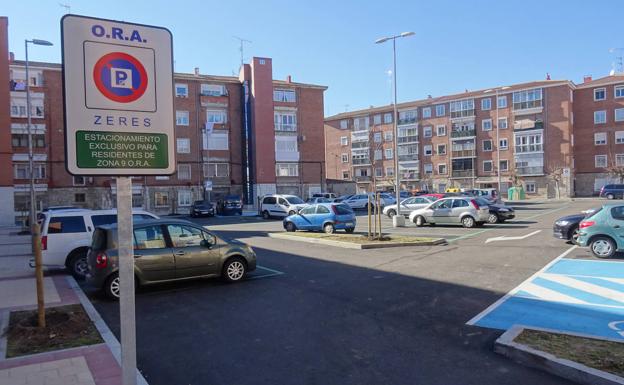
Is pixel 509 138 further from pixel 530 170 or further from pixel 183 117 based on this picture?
pixel 183 117

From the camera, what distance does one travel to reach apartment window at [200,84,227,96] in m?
50.6

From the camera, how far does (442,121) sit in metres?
66.6

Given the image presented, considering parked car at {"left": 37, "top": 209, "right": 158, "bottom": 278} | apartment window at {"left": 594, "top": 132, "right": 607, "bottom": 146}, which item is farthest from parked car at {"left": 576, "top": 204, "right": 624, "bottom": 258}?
apartment window at {"left": 594, "top": 132, "right": 607, "bottom": 146}

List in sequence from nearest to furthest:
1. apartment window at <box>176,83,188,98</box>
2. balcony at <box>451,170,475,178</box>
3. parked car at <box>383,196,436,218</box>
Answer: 1. parked car at <box>383,196,436,218</box>
2. apartment window at <box>176,83,188,98</box>
3. balcony at <box>451,170,475,178</box>

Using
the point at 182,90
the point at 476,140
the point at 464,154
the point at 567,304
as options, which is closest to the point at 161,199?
the point at 182,90

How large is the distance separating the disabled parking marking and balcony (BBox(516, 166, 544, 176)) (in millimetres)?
52936

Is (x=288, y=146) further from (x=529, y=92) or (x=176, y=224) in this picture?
(x=176, y=224)

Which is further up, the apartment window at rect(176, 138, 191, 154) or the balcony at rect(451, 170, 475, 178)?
the apartment window at rect(176, 138, 191, 154)

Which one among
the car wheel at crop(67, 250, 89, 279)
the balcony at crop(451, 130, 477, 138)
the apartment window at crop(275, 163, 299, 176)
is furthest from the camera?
the balcony at crop(451, 130, 477, 138)

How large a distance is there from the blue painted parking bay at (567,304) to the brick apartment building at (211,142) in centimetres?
4164

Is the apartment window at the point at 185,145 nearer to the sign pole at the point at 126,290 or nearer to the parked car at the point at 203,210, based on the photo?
the parked car at the point at 203,210

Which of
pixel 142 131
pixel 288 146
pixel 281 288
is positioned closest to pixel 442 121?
pixel 288 146

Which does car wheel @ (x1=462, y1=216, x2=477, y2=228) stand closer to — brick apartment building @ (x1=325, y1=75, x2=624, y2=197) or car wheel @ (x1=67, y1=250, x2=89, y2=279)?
car wheel @ (x1=67, y1=250, x2=89, y2=279)

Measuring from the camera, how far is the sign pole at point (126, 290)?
9.36 feet
